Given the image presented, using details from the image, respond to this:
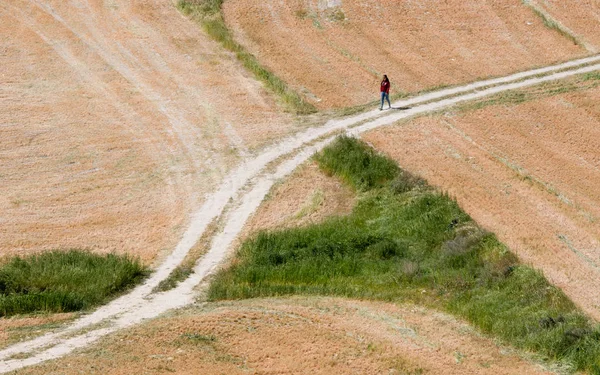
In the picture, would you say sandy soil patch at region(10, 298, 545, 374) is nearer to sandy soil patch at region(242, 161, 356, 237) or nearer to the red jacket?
sandy soil patch at region(242, 161, 356, 237)

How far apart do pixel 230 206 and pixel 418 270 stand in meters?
9.47

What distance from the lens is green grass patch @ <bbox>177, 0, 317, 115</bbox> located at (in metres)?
52.2

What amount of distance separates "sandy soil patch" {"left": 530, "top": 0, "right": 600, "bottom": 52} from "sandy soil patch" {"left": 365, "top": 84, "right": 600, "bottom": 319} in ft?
26.7

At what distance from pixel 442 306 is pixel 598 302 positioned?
15.7 feet

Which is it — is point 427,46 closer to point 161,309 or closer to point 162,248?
point 162,248

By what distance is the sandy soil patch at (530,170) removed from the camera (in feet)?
123

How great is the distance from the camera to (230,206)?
43.0 m

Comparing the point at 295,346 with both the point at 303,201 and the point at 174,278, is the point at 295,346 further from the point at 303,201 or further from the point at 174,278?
the point at 303,201

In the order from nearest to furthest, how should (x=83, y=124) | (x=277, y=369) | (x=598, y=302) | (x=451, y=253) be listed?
(x=277, y=369)
(x=598, y=302)
(x=451, y=253)
(x=83, y=124)

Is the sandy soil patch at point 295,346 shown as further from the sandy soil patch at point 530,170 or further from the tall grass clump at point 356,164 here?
the tall grass clump at point 356,164

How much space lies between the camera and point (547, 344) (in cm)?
3056

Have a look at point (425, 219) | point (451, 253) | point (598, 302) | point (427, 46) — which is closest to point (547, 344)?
point (598, 302)

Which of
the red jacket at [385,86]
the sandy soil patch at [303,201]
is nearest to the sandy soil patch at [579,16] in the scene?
the red jacket at [385,86]

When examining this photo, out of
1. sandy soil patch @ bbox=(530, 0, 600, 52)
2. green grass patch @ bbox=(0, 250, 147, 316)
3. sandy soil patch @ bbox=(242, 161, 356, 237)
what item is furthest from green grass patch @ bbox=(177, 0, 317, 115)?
sandy soil patch @ bbox=(530, 0, 600, 52)
